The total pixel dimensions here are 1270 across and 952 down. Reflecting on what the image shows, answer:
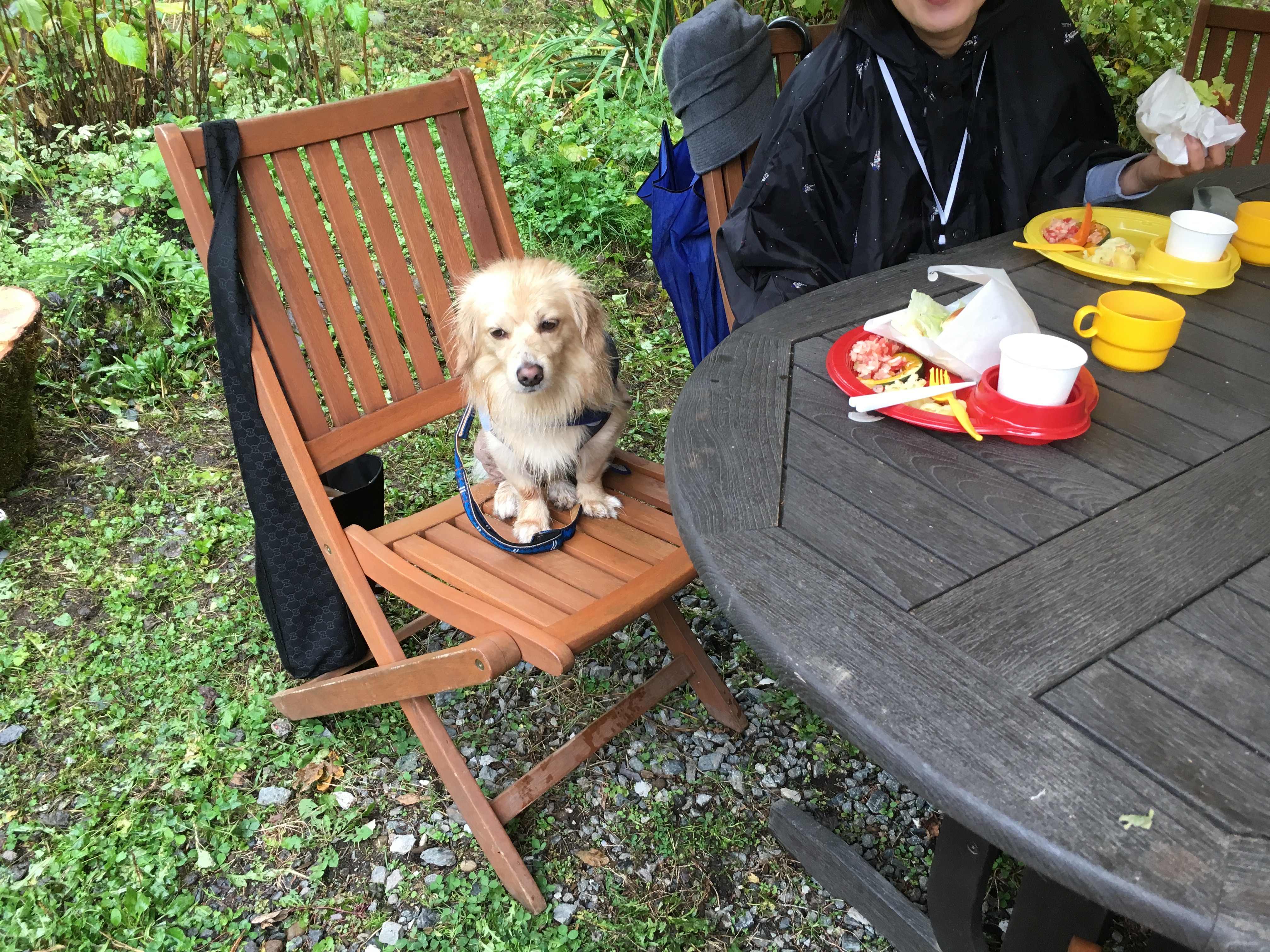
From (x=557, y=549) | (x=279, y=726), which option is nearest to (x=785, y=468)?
(x=557, y=549)

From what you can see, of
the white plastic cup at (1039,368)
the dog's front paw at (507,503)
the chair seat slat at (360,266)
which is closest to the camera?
the white plastic cup at (1039,368)

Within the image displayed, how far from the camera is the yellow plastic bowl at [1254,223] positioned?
6.07 ft

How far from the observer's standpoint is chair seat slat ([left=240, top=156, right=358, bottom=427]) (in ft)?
5.96

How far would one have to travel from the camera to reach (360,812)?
209 centimetres

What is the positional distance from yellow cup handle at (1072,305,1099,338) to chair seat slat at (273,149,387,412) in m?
1.44

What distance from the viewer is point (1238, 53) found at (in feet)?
10.0

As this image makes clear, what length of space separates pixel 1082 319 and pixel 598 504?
107cm

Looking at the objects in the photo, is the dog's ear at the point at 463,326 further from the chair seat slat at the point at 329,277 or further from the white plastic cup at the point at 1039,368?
the white plastic cup at the point at 1039,368

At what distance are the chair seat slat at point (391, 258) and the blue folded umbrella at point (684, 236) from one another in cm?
69

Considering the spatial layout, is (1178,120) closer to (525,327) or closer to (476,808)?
(525,327)

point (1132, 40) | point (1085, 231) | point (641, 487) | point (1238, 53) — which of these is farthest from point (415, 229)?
point (1132, 40)

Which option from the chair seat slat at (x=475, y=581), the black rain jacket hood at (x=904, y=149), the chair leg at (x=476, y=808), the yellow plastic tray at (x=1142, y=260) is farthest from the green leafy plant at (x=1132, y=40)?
the chair leg at (x=476, y=808)

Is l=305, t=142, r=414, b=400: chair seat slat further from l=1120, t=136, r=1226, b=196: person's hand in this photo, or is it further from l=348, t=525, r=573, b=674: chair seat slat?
l=1120, t=136, r=1226, b=196: person's hand

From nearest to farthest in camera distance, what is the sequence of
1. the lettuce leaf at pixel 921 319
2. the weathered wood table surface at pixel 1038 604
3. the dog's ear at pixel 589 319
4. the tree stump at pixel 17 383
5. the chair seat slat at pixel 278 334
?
the weathered wood table surface at pixel 1038 604
the lettuce leaf at pixel 921 319
the chair seat slat at pixel 278 334
the dog's ear at pixel 589 319
the tree stump at pixel 17 383
